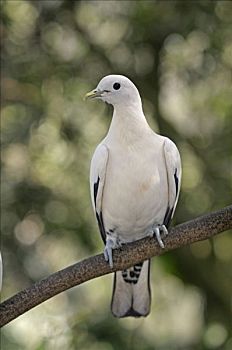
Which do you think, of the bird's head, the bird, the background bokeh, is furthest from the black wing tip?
the background bokeh

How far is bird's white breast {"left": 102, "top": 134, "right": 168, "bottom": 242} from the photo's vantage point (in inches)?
75.3

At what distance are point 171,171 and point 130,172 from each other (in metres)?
0.14

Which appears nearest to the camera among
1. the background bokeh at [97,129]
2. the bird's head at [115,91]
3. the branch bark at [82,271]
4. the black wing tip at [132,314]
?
the branch bark at [82,271]

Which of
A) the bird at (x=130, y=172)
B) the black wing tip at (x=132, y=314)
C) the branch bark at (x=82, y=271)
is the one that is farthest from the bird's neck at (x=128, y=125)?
the black wing tip at (x=132, y=314)

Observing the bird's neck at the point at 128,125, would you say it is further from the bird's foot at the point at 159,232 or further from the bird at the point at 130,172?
the bird's foot at the point at 159,232

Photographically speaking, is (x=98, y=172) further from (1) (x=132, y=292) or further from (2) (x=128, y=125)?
(1) (x=132, y=292)

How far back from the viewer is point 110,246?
1885 mm

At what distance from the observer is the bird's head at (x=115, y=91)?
191cm

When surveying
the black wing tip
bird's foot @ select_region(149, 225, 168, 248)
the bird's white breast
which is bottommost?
the black wing tip

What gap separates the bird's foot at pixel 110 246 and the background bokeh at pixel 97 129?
126 cm

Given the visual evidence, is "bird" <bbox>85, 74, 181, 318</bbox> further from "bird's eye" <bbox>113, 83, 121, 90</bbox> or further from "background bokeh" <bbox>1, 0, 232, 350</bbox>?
"background bokeh" <bbox>1, 0, 232, 350</bbox>

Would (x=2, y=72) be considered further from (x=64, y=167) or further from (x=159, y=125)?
(x=159, y=125)

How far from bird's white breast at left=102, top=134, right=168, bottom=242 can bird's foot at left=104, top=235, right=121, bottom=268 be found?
1.7 inches

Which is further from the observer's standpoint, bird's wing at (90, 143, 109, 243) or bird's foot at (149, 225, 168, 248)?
bird's wing at (90, 143, 109, 243)
